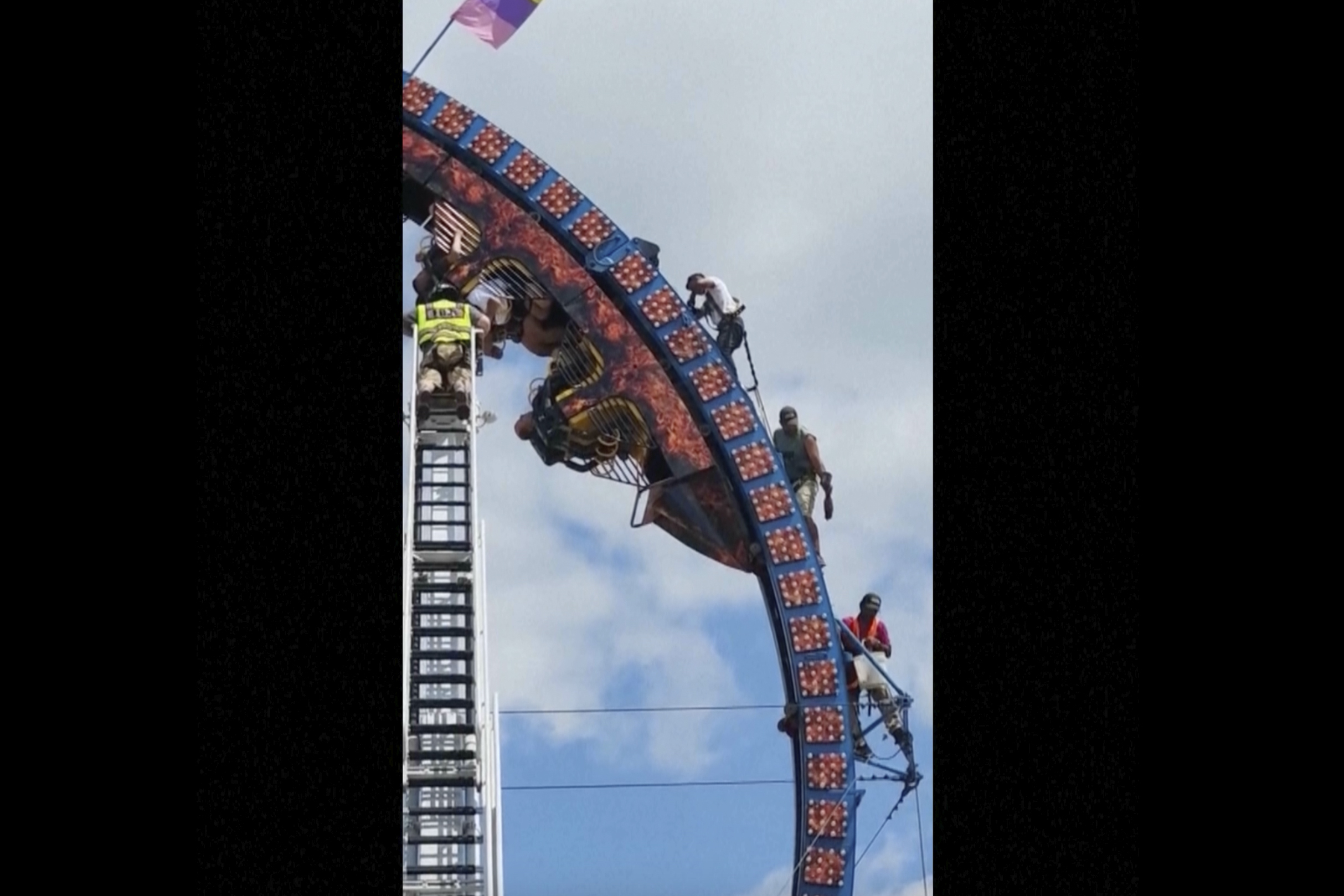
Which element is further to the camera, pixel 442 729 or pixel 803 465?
pixel 803 465

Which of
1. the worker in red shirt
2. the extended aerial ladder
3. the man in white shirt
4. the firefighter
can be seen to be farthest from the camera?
the worker in red shirt

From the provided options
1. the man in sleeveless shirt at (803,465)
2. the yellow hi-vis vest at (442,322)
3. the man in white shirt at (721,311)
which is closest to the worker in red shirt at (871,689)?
the man in sleeveless shirt at (803,465)

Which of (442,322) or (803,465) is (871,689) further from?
(442,322)

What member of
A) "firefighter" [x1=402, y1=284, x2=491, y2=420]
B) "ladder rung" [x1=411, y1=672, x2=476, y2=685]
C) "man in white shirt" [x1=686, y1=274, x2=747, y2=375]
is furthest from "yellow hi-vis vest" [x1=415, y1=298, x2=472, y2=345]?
"ladder rung" [x1=411, y1=672, x2=476, y2=685]

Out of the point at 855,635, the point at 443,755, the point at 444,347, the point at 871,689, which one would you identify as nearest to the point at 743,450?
the point at 855,635

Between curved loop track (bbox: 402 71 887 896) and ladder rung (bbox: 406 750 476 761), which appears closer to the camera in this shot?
ladder rung (bbox: 406 750 476 761)

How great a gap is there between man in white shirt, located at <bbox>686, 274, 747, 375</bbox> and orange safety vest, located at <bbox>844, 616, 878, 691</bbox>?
1319 mm

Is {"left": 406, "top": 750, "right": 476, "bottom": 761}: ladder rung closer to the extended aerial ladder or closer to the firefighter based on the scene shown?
the extended aerial ladder

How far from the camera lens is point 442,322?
7.38 m

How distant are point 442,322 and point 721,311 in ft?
4.16

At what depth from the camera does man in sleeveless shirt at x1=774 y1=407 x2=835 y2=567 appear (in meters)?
8.11
